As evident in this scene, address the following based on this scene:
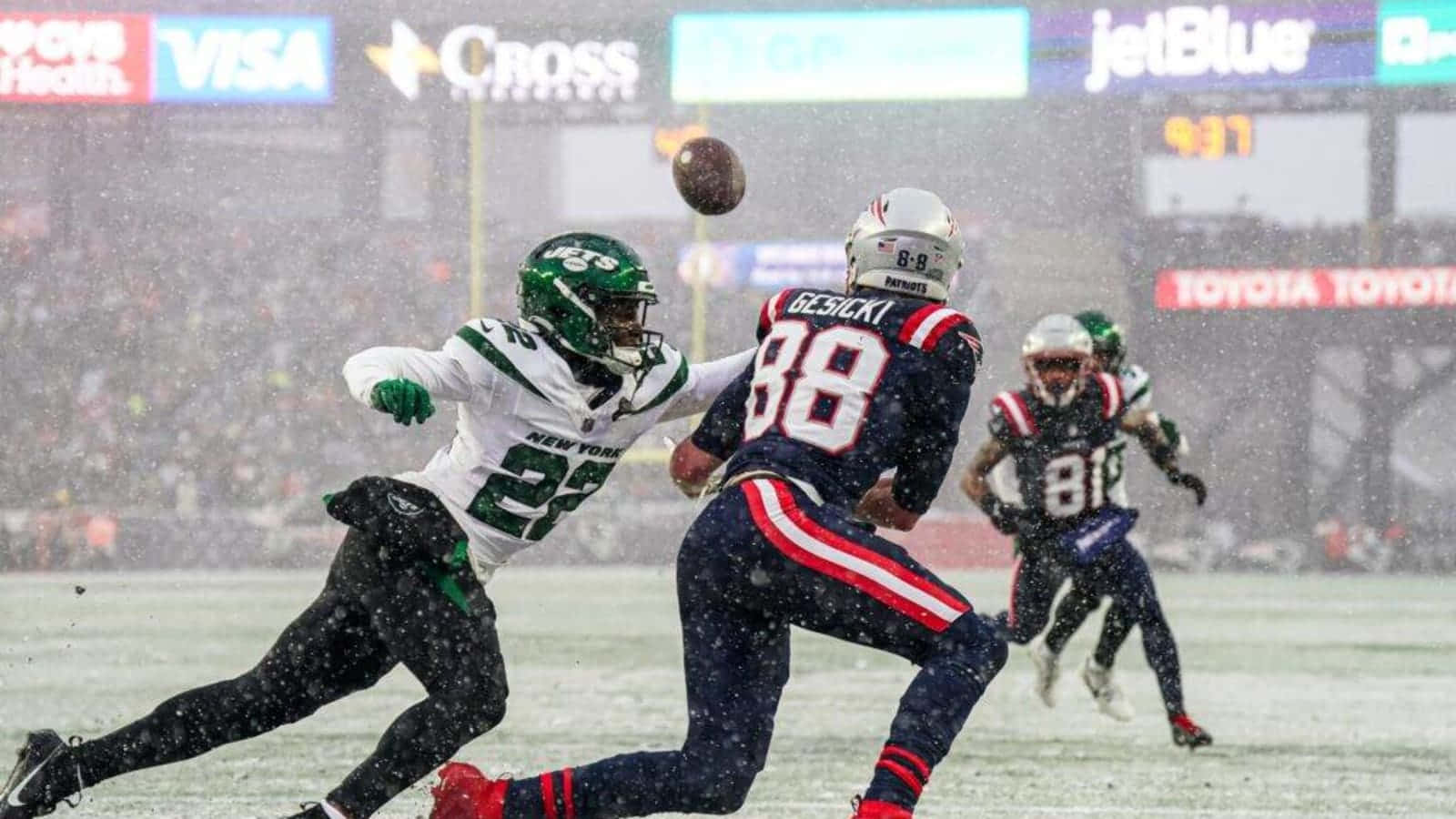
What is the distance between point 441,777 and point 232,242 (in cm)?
2024

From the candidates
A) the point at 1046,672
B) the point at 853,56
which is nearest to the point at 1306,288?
the point at 853,56

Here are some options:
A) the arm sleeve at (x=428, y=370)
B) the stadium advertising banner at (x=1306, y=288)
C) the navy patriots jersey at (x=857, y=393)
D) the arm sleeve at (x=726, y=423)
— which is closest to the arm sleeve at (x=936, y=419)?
the navy patriots jersey at (x=857, y=393)

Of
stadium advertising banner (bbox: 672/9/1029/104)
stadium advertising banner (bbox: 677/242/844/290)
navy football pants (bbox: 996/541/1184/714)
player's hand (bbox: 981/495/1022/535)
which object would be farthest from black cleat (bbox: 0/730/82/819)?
stadium advertising banner (bbox: 677/242/844/290)

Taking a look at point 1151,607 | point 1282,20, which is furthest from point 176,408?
point 1151,607

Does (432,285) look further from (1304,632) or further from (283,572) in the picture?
(1304,632)

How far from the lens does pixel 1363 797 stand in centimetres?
490

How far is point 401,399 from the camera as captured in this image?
11.4 ft

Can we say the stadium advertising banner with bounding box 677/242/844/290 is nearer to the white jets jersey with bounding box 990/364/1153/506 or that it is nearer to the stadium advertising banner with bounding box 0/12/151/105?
the stadium advertising banner with bounding box 0/12/151/105

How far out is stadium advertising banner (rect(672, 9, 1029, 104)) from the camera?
70.0 ft

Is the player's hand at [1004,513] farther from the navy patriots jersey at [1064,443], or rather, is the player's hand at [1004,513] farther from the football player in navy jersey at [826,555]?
the football player in navy jersey at [826,555]

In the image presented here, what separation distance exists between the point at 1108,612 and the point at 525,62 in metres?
16.5

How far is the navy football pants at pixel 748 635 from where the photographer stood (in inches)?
129

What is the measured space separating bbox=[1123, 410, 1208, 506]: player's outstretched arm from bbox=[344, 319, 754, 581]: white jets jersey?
3057mm

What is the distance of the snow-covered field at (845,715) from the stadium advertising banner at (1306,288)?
11.3 metres
